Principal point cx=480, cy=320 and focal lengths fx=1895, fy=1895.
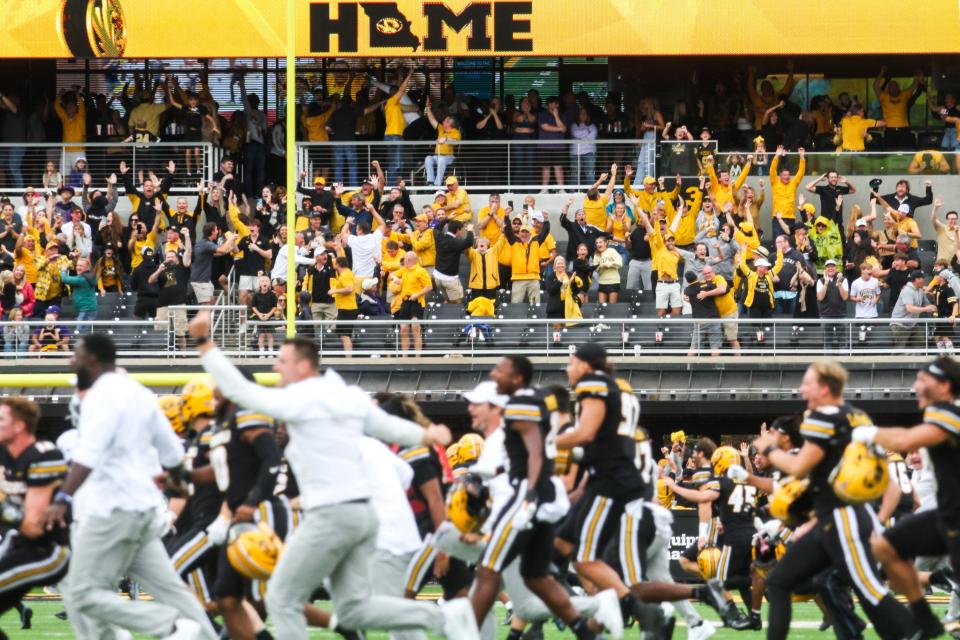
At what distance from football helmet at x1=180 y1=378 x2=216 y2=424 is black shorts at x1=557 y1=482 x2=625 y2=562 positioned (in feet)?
7.75

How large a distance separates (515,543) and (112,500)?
2410 mm

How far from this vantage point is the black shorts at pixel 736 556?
49.1ft

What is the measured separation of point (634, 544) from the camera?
12062 millimetres

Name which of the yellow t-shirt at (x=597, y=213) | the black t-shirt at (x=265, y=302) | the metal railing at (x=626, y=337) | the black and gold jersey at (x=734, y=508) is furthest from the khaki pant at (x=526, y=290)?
the black and gold jersey at (x=734, y=508)

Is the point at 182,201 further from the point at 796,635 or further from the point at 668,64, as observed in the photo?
the point at 796,635

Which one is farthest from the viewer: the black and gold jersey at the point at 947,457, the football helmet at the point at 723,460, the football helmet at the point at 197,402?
the football helmet at the point at 723,460

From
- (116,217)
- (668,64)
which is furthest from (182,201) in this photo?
(668,64)

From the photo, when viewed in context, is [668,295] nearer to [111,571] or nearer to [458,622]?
[458,622]

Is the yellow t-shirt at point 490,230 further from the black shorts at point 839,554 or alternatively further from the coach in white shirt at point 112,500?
the coach in white shirt at point 112,500

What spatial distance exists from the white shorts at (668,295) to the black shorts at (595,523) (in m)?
12.8

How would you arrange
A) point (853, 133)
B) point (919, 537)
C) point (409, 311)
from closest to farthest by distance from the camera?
point (919, 537) < point (409, 311) < point (853, 133)

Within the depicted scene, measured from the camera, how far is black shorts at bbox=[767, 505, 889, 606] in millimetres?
10531

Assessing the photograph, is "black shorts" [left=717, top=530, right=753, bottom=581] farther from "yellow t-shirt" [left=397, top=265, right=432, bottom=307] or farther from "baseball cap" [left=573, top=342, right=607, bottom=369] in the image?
"yellow t-shirt" [left=397, top=265, right=432, bottom=307]

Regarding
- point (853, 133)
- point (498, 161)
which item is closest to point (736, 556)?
point (498, 161)
